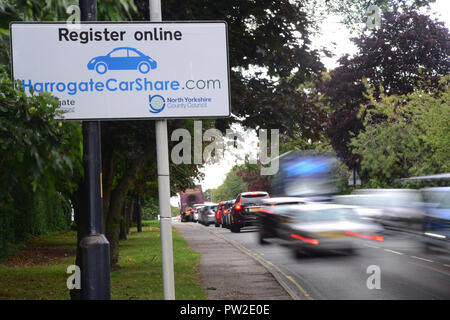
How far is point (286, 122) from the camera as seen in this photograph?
14.5 metres

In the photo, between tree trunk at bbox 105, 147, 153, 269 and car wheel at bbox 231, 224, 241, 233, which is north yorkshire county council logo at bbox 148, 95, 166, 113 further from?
car wheel at bbox 231, 224, 241, 233

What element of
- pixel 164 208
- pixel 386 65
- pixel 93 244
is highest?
pixel 386 65

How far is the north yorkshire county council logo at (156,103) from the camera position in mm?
5805

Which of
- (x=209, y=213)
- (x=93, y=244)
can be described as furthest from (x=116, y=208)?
(x=209, y=213)

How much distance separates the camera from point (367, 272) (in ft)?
45.6

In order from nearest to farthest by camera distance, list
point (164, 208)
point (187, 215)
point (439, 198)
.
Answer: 1. point (164, 208)
2. point (439, 198)
3. point (187, 215)

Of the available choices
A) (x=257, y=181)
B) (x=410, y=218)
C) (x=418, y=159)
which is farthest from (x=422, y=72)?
(x=410, y=218)

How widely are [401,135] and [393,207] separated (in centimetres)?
1867

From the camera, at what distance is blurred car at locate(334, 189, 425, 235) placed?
47.0 feet

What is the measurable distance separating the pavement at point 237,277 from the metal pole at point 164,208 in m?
5.52

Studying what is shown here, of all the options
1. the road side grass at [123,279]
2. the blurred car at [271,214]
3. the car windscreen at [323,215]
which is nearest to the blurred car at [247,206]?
the road side grass at [123,279]

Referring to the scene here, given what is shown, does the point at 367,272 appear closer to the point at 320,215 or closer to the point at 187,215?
the point at 320,215

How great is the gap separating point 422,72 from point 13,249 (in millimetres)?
24032

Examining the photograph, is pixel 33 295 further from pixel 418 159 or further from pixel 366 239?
pixel 418 159
